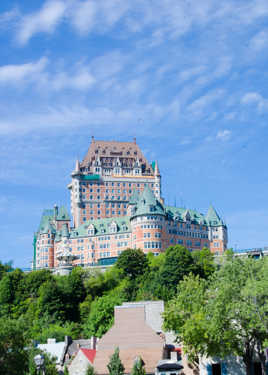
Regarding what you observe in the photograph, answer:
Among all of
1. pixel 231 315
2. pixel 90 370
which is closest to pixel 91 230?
pixel 90 370

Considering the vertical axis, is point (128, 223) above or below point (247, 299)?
above

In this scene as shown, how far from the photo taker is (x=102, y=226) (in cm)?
18812

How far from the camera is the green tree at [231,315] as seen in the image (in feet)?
186

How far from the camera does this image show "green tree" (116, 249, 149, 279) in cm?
14812

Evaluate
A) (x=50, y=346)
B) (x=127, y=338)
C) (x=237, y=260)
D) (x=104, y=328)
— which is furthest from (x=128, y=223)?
(x=237, y=260)

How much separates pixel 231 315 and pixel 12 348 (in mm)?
20038

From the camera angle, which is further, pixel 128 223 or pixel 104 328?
pixel 128 223

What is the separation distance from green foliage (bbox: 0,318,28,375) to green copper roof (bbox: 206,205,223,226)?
140m

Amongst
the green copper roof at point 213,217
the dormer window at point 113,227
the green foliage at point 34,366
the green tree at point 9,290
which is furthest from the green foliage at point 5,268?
the green foliage at point 34,366

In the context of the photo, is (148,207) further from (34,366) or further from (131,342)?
(34,366)

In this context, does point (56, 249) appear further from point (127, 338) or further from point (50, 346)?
point (127, 338)

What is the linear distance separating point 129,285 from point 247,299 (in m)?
83.0

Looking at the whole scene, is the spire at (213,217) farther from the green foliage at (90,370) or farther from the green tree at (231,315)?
the green tree at (231,315)

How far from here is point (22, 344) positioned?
187ft
